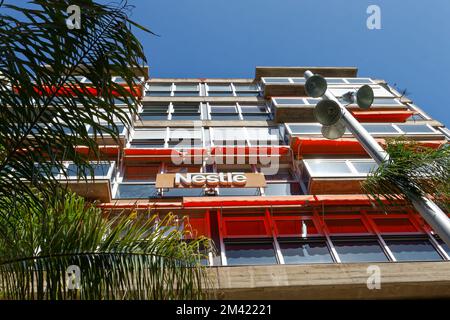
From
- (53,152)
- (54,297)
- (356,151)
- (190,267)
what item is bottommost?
(54,297)

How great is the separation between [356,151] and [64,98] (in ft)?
51.0

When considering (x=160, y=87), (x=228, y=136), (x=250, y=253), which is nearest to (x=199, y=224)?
(x=250, y=253)

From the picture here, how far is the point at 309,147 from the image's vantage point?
17641mm

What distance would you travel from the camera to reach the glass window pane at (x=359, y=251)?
11383 millimetres

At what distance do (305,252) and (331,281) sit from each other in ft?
12.2

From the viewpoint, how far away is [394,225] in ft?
42.3

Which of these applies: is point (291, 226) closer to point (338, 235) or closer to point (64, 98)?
point (338, 235)

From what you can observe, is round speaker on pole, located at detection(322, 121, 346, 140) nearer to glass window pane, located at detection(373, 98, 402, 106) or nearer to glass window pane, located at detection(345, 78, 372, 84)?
glass window pane, located at detection(373, 98, 402, 106)

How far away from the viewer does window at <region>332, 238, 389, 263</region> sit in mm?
11383

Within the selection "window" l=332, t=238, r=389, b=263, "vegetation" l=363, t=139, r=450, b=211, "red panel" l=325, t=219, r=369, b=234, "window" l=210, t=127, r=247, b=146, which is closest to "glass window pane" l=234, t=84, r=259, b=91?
"window" l=210, t=127, r=247, b=146

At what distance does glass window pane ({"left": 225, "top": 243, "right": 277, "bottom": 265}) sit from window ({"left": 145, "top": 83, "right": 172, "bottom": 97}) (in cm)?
1742

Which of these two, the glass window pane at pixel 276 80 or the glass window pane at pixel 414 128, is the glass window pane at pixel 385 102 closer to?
the glass window pane at pixel 414 128

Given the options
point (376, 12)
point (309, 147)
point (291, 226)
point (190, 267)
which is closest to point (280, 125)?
point (309, 147)

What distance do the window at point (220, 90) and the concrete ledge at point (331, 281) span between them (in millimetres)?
A: 20615
